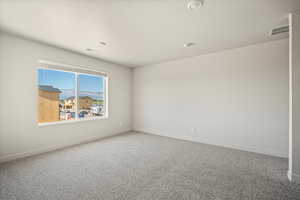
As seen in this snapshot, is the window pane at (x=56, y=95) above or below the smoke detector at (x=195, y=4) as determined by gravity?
below

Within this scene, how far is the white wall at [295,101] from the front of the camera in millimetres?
1842

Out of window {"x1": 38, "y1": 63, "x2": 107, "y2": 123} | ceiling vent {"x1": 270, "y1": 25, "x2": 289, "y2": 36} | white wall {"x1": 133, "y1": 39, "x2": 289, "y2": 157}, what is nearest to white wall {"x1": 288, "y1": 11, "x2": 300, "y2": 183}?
ceiling vent {"x1": 270, "y1": 25, "x2": 289, "y2": 36}

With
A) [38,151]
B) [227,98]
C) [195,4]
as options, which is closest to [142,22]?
[195,4]

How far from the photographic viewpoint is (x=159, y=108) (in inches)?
179

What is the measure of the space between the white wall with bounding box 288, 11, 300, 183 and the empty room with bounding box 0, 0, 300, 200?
0.01 metres

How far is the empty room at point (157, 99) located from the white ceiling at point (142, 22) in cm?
2

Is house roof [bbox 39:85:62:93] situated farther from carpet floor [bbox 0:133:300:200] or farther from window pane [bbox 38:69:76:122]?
carpet floor [bbox 0:133:300:200]

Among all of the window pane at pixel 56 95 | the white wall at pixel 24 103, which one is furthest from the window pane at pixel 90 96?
the white wall at pixel 24 103

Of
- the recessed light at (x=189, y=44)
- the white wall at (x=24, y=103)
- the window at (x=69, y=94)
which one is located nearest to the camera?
the white wall at (x=24, y=103)

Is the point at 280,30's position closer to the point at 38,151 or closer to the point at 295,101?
the point at 295,101

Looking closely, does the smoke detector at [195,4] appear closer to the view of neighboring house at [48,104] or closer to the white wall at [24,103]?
the white wall at [24,103]

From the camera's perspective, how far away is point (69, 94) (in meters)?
3.54

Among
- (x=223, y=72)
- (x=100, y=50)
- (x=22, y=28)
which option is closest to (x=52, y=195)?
(x=22, y=28)

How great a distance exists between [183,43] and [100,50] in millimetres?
2067
